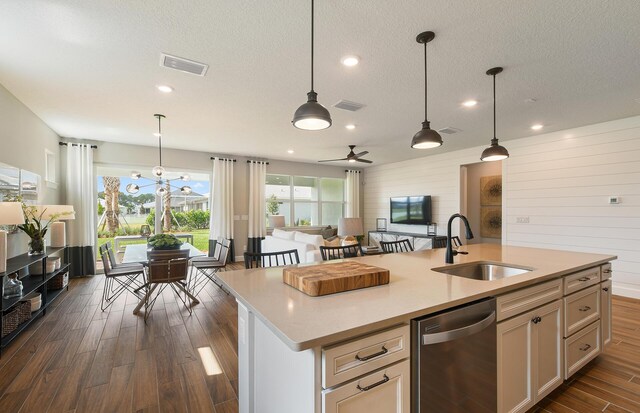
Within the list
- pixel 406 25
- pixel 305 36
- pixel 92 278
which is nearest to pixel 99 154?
pixel 92 278

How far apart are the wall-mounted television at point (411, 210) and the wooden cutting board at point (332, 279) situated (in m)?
5.85

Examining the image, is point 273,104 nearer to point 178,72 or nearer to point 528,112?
point 178,72

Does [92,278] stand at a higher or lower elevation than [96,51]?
lower

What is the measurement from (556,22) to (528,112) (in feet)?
7.23

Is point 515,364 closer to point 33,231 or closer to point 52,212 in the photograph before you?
point 33,231

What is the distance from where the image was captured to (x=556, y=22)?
2.06 meters

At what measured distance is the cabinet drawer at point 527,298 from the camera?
1.57 meters

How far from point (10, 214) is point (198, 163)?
418 centimetres

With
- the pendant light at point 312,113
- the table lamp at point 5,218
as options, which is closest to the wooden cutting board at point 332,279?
the pendant light at point 312,113

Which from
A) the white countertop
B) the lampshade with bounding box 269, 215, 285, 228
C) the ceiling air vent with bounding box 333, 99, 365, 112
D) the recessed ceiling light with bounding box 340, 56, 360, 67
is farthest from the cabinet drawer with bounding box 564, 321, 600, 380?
the lampshade with bounding box 269, 215, 285, 228

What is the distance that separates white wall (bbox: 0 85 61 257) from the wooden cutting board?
12.6ft

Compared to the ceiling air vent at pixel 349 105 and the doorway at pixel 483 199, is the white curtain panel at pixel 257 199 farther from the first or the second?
the doorway at pixel 483 199

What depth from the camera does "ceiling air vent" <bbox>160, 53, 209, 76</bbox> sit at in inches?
99.4

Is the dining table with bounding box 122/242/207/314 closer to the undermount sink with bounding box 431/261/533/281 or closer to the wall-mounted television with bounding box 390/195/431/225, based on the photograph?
the undermount sink with bounding box 431/261/533/281
